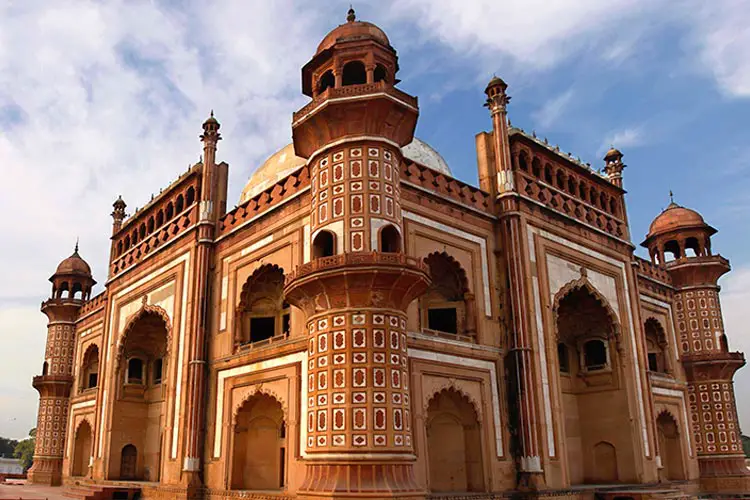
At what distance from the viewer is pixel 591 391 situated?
19391mm

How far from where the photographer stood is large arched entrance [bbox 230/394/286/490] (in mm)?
16344

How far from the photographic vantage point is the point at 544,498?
15070 mm

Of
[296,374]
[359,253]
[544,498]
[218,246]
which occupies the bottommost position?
[544,498]

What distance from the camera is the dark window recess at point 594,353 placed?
65.3 feet

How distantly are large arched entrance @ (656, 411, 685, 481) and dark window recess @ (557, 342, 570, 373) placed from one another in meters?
4.46

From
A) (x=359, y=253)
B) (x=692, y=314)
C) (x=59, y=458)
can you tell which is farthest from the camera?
(x=59, y=458)

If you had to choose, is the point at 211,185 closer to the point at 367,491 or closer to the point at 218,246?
the point at 218,246

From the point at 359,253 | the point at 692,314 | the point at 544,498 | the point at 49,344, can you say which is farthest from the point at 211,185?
the point at 692,314

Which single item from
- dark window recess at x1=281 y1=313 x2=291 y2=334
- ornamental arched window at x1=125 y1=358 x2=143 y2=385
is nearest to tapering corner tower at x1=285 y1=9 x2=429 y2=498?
dark window recess at x1=281 y1=313 x2=291 y2=334

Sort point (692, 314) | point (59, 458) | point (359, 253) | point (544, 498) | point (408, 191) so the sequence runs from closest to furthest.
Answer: point (359, 253)
point (544, 498)
point (408, 191)
point (692, 314)
point (59, 458)

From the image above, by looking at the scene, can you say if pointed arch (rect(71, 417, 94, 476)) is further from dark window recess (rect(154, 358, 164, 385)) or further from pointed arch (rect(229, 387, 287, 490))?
pointed arch (rect(229, 387, 287, 490))

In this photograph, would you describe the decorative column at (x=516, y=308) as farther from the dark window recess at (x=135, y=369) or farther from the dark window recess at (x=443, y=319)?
the dark window recess at (x=135, y=369)

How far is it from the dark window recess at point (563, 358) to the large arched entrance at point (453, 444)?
536cm

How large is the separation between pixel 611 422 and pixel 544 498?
4670 millimetres
